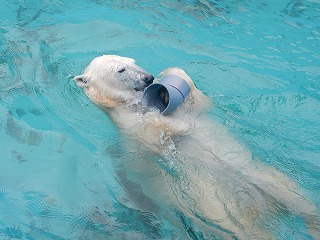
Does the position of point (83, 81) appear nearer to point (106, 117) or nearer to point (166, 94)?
point (106, 117)

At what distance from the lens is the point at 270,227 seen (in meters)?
4.39

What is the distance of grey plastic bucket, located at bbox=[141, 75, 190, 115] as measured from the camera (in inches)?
199

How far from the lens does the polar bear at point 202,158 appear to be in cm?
447

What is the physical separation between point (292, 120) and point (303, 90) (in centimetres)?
97

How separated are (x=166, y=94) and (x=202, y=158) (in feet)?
3.23

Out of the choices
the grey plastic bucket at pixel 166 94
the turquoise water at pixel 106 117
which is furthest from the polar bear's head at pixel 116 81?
the turquoise water at pixel 106 117

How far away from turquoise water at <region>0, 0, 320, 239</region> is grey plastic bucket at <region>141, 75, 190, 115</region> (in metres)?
0.57

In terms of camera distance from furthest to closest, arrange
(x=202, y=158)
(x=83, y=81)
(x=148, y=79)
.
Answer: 1. (x=83, y=81)
2. (x=148, y=79)
3. (x=202, y=158)

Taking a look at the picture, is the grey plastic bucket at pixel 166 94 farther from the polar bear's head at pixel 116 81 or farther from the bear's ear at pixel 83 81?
the bear's ear at pixel 83 81

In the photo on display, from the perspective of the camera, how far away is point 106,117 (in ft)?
19.2

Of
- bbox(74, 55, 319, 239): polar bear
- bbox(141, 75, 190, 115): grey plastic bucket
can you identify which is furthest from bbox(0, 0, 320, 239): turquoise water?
bbox(141, 75, 190, 115): grey plastic bucket

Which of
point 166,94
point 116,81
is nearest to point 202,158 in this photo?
point 166,94

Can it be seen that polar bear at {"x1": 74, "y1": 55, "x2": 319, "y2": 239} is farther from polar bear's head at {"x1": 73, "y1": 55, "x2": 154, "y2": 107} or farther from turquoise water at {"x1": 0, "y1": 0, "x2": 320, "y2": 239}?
turquoise water at {"x1": 0, "y1": 0, "x2": 320, "y2": 239}

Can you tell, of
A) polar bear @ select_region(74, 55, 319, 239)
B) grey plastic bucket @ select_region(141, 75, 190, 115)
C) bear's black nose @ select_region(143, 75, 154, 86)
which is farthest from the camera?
bear's black nose @ select_region(143, 75, 154, 86)
